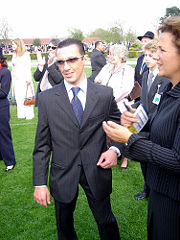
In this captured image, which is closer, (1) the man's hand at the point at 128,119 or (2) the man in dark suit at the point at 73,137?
(1) the man's hand at the point at 128,119

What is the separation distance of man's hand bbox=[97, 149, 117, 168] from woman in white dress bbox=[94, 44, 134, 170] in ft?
8.69

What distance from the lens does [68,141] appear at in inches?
92.7

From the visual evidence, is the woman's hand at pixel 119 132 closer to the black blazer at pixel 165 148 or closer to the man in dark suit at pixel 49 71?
the black blazer at pixel 165 148

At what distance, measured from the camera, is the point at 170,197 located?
1.79 meters

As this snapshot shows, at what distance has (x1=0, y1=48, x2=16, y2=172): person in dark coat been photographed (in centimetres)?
486

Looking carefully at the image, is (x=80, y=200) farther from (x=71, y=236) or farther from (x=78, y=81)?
(x=78, y=81)

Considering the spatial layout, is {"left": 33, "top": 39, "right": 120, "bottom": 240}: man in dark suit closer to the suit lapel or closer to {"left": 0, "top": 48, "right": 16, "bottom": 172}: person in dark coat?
the suit lapel

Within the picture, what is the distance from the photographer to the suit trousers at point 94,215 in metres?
2.48

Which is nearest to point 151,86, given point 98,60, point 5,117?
point 5,117

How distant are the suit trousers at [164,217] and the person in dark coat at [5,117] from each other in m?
3.75

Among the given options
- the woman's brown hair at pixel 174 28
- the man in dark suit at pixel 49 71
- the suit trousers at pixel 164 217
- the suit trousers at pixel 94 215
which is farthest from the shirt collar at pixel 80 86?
the man in dark suit at pixel 49 71

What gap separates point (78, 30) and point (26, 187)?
8243cm

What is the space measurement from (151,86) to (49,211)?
8.12 ft

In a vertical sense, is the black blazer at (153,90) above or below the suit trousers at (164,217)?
above
